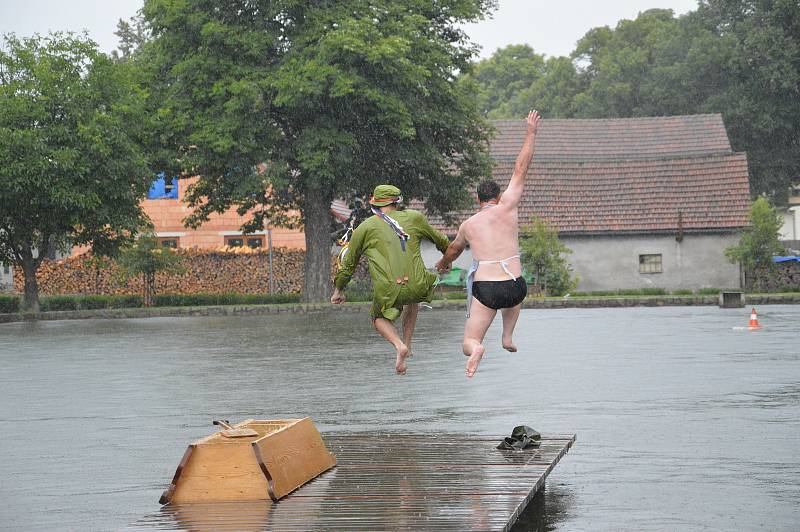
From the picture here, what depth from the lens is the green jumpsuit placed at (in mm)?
11477

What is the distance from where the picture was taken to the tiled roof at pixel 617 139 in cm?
6369

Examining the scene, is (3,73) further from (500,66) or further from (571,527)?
(500,66)

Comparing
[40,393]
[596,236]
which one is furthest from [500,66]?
[40,393]

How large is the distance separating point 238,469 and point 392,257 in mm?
3312

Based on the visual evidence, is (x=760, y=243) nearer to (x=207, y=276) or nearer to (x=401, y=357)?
(x=207, y=276)

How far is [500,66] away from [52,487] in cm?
11439

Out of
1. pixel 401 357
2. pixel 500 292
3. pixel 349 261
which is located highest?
pixel 349 261

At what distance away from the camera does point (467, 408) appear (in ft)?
49.3

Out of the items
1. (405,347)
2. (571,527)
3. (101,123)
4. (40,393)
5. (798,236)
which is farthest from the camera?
(798,236)

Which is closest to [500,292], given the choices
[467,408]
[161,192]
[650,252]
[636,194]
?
[467,408]

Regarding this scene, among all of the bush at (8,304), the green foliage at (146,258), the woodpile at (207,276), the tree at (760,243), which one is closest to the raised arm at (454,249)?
the bush at (8,304)

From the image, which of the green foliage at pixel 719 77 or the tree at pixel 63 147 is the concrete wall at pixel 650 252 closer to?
the tree at pixel 63 147

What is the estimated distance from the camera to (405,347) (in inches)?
453

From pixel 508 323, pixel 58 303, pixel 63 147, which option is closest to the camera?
pixel 508 323
